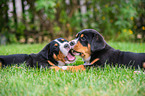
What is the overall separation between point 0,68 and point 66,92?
1.94 meters

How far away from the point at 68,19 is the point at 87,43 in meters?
5.64

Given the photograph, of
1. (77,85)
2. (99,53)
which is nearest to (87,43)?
(99,53)

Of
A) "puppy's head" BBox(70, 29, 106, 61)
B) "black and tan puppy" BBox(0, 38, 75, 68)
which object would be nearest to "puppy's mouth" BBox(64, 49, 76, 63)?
"black and tan puppy" BBox(0, 38, 75, 68)

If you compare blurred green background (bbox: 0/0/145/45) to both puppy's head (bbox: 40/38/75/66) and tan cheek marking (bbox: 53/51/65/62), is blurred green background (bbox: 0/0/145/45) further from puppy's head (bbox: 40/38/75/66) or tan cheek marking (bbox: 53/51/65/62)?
tan cheek marking (bbox: 53/51/65/62)

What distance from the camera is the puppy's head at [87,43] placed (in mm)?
3080

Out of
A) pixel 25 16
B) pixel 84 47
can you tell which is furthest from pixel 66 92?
pixel 25 16

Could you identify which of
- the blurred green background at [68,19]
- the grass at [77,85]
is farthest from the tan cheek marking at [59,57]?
the blurred green background at [68,19]

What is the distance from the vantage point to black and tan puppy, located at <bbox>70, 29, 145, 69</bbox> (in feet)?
10.1

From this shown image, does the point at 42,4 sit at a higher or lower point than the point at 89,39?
higher

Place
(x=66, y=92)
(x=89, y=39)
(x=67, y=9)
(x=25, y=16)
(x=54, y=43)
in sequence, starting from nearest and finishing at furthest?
(x=66, y=92) < (x=89, y=39) < (x=54, y=43) < (x=25, y=16) < (x=67, y=9)

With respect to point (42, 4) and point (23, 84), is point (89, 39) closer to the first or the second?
point (23, 84)

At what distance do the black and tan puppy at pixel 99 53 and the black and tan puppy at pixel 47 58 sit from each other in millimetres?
284

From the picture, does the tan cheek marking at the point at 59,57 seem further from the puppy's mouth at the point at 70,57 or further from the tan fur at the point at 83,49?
the tan fur at the point at 83,49

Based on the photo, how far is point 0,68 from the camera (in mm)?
3289
